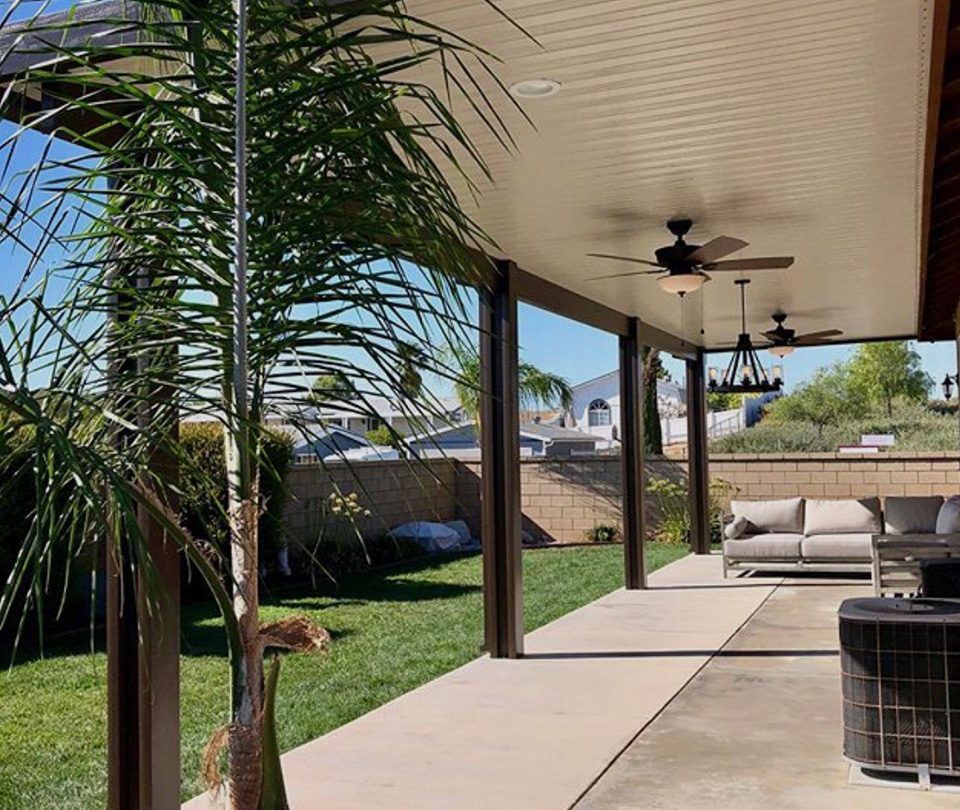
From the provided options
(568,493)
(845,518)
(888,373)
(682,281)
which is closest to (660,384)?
(888,373)

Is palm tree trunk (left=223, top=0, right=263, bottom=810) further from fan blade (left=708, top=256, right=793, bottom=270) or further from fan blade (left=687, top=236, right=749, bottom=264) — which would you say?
fan blade (left=708, top=256, right=793, bottom=270)

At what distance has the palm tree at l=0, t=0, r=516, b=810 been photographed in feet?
6.40

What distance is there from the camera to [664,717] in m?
5.07

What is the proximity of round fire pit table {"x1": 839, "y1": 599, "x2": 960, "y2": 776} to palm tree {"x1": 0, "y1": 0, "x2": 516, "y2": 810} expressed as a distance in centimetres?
264

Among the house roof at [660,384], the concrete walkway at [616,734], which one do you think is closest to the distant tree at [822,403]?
the house roof at [660,384]

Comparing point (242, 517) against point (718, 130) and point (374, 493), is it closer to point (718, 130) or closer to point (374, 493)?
point (718, 130)

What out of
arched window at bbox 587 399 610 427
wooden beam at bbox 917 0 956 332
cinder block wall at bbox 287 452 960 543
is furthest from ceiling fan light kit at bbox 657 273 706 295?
arched window at bbox 587 399 610 427

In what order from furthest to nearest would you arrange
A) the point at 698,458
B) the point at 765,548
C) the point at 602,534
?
1. the point at 602,534
2. the point at 698,458
3. the point at 765,548

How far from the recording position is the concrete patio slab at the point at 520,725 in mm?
4039

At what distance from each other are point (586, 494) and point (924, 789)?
1039 centimetres

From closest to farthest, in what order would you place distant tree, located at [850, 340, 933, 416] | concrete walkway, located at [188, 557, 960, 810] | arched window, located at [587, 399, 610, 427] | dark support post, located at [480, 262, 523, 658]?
concrete walkway, located at [188, 557, 960, 810] < dark support post, located at [480, 262, 523, 658] < distant tree, located at [850, 340, 933, 416] < arched window, located at [587, 399, 610, 427]

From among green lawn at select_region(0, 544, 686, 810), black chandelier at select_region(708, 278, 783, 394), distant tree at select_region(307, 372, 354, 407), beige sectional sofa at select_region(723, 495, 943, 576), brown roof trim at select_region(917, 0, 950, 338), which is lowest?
green lawn at select_region(0, 544, 686, 810)

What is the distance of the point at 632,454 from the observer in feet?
32.5

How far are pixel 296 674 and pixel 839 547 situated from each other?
579cm
